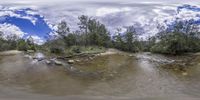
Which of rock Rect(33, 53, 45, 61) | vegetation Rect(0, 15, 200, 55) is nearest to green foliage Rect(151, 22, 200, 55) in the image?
vegetation Rect(0, 15, 200, 55)

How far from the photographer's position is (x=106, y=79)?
41.7 feet

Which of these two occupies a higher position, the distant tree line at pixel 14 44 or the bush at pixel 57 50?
the bush at pixel 57 50

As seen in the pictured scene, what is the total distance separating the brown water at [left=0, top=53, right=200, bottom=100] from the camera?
11.3 m

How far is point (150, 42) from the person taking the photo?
20703 mm

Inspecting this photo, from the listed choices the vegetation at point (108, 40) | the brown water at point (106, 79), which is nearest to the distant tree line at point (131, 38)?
the vegetation at point (108, 40)

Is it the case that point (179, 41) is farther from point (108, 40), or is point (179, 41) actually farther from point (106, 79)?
point (106, 79)

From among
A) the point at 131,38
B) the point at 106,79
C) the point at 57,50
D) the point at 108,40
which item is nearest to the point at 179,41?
the point at 131,38

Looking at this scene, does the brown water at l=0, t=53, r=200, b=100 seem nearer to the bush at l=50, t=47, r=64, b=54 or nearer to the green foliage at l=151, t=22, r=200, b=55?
the bush at l=50, t=47, r=64, b=54

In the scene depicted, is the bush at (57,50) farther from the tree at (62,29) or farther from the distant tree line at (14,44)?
the tree at (62,29)

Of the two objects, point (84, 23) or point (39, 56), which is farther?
point (84, 23)

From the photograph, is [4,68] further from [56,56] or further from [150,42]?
[150,42]

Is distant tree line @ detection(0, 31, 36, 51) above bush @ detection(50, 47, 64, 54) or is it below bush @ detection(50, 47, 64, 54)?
below

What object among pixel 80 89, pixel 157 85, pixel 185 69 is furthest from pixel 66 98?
pixel 185 69

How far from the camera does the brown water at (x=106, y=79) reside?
1130 cm
